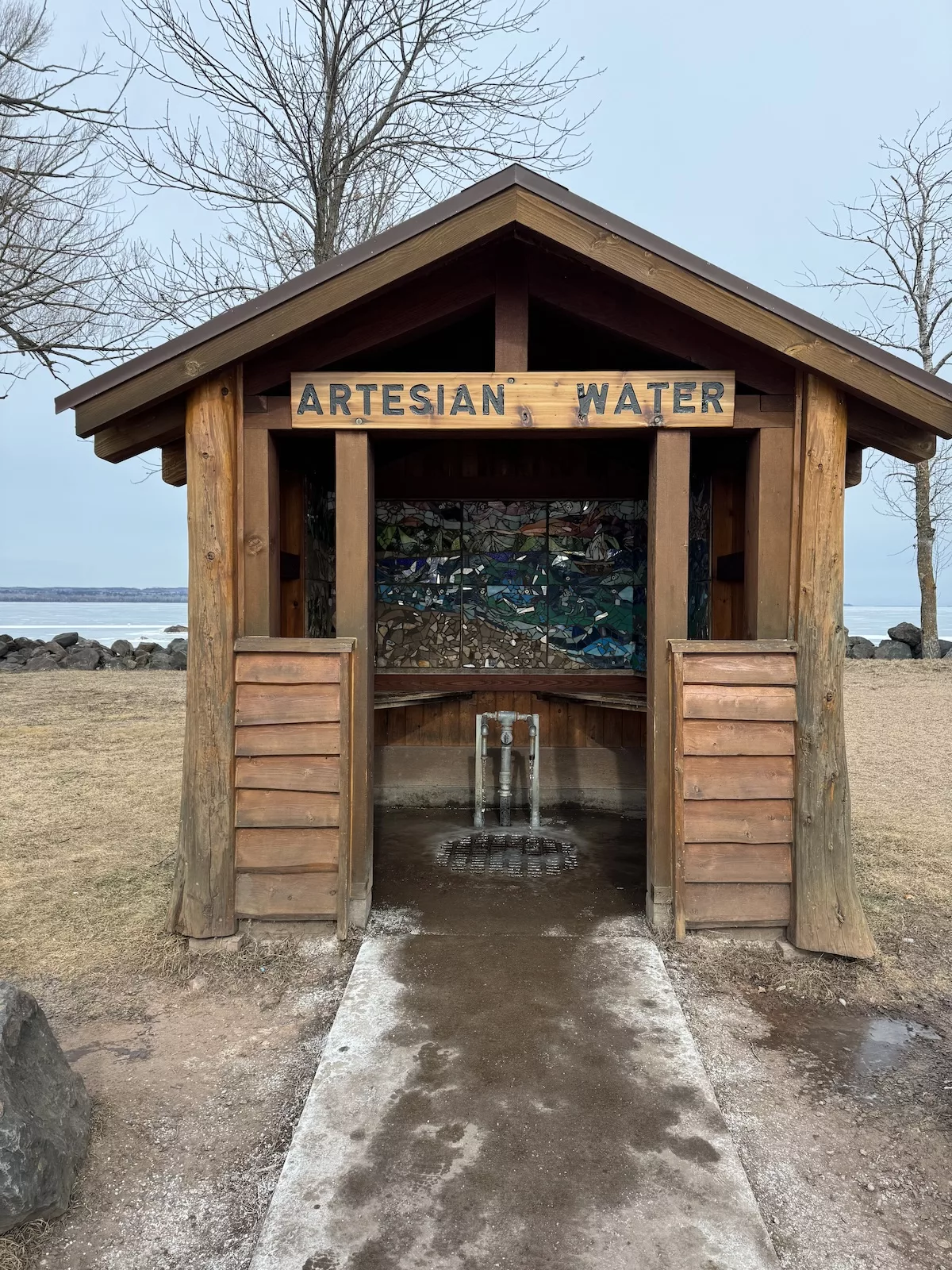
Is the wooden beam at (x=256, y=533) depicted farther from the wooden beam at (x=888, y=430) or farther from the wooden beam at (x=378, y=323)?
the wooden beam at (x=888, y=430)

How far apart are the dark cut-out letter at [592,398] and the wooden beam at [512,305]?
334mm

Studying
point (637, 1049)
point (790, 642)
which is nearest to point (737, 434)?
point (790, 642)

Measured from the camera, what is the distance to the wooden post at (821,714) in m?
4.06

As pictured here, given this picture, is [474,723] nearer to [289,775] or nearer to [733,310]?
[289,775]

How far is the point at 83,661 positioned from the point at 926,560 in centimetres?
1735

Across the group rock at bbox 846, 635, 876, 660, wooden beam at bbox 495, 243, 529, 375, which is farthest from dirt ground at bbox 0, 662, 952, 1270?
rock at bbox 846, 635, 876, 660

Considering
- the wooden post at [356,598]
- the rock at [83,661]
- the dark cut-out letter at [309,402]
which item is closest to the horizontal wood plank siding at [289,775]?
the wooden post at [356,598]

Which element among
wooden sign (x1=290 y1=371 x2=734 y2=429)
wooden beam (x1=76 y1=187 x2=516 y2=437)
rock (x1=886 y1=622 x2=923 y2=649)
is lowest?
rock (x1=886 y1=622 x2=923 y2=649)

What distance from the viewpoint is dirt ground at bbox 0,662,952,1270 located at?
235cm

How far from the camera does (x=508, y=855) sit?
219 inches

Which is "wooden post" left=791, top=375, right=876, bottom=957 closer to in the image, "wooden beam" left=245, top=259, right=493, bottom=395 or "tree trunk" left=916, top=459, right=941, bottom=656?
"wooden beam" left=245, top=259, right=493, bottom=395

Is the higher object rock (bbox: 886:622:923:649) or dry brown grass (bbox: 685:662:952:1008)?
rock (bbox: 886:622:923:649)

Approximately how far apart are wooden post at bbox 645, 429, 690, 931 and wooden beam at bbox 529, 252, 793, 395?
0.44 meters

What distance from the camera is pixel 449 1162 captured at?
8.28 ft
